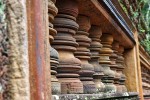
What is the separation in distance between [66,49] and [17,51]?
0.44 m

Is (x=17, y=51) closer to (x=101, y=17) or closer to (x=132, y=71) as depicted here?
(x=101, y=17)

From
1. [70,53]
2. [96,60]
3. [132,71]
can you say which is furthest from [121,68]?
[70,53]

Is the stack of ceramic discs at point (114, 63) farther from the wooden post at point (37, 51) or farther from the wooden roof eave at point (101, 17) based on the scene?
the wooden post at point (37, 51)

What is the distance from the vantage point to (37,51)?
21.3 inches

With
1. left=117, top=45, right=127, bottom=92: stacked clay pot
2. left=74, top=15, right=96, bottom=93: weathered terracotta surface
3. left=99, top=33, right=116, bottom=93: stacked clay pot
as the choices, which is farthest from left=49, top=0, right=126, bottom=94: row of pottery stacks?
left=117, top=45, right=127, bottom=92: stacked clay pot

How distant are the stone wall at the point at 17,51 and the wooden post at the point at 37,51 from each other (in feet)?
0.06

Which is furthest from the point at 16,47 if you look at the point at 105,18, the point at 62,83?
the point at 105,18

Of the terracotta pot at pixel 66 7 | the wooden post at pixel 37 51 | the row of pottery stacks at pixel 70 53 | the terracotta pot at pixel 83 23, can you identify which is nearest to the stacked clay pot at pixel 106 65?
the row of pottery stacks at pixel 70 53

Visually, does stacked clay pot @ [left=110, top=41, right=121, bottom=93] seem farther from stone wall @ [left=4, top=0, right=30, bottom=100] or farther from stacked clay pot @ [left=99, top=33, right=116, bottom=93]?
stone wall @ [left=4, top=0, right=30, bottom=100]

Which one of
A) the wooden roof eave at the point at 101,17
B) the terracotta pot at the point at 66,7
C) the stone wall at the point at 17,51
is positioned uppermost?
the wooden roof eave at the point at 101,17

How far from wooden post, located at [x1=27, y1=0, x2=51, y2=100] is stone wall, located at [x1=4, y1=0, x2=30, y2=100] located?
2cm

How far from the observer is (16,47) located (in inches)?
19.9

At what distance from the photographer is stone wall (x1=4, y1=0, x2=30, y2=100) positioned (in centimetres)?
50

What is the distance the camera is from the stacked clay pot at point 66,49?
3.02 feet
